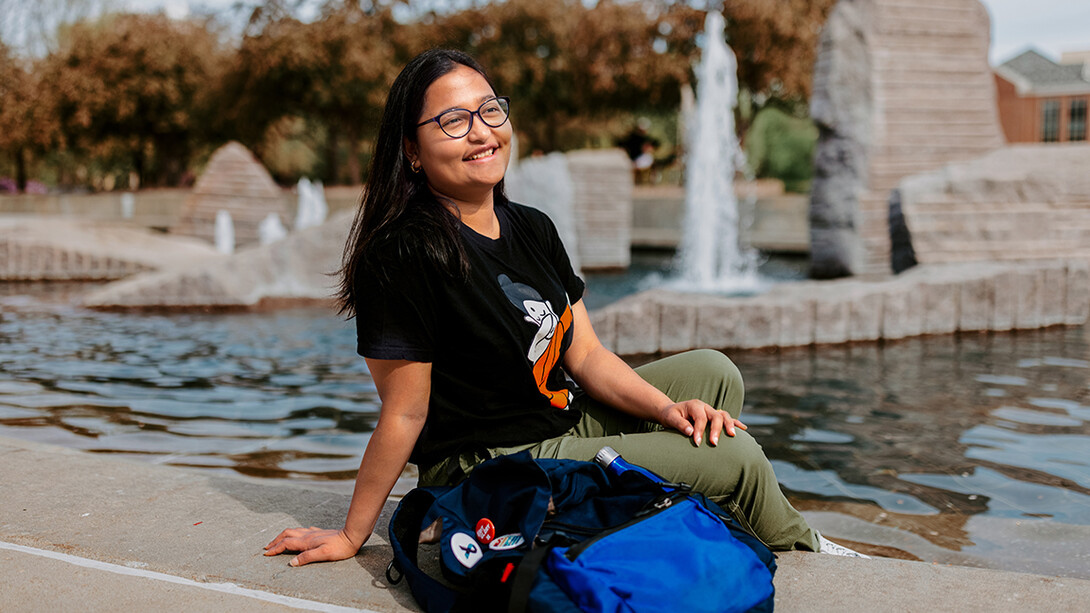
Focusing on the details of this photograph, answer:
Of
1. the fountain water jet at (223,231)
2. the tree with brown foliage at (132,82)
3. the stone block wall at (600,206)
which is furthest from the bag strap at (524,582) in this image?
the tree with brown foliage at (132,82)

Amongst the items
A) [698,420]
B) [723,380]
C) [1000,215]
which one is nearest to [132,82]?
[1000,215]

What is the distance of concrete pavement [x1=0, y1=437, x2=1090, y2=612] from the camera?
1886mm

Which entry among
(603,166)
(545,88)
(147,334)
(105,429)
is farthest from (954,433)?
(545,88)

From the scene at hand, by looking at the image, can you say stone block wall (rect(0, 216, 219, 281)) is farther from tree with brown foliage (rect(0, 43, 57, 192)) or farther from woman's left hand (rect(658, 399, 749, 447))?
tree with brown foliage (rect(0, 43, 57, 192))

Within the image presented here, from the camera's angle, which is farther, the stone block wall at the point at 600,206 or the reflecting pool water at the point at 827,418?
the stone block wall at the point at 600,206

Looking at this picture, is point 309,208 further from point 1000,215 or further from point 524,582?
point 524,582

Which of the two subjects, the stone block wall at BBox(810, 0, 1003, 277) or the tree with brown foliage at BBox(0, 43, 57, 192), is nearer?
the stone block wall at BBox(810, 0, 1003, 277)

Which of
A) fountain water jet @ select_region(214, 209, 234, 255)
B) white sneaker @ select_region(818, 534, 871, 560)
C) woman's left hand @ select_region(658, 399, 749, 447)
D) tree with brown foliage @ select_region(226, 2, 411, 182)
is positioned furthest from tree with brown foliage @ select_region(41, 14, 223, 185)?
white sneaker @ select_region(818, 534, 871, 560)

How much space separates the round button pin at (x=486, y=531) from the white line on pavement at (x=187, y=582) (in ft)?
0.89

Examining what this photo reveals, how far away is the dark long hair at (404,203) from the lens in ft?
6.57

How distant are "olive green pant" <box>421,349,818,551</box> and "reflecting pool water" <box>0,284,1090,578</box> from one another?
69 centimetres

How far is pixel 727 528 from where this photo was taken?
1.84 metres

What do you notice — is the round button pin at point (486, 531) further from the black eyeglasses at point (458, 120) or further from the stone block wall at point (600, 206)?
the stone block wall at point (600, 206)

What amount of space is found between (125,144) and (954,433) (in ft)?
93.8
